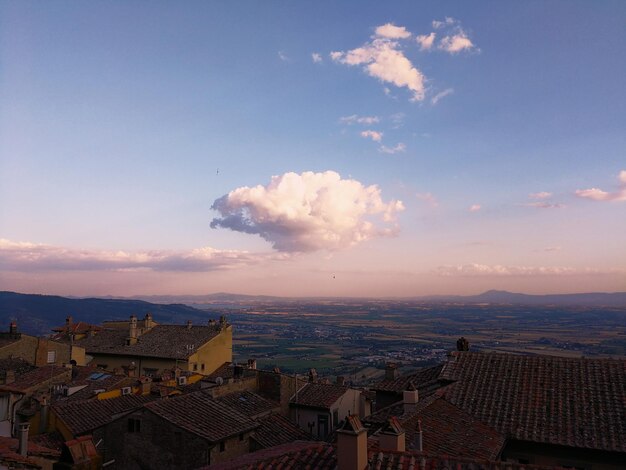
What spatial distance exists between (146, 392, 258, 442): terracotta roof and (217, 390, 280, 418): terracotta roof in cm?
203

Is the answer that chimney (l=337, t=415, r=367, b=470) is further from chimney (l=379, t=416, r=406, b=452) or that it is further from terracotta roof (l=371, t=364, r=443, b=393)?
terracotta roof (l=371, t=364, r=443, b=393)

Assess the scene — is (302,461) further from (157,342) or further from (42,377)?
(157,342)

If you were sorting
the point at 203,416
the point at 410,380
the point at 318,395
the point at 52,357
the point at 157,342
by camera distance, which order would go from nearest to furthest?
the point at 203,416 → the point at 410,380 → the point at 318,395 → the point at 52,357 → the point at 157,342

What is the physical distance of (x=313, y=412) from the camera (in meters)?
28.3

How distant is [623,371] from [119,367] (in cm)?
4433

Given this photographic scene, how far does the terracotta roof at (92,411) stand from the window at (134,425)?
263 centimetres

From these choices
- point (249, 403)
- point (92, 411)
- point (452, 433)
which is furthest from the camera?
point (249, 403)

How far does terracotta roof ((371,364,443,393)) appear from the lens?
2511 cm

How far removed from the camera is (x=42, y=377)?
32.6 m

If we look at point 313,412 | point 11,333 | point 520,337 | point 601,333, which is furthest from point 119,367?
point 601,333

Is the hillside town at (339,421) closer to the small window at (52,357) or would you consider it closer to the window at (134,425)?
the window at (134,425)

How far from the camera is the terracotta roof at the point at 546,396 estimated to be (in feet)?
55.2

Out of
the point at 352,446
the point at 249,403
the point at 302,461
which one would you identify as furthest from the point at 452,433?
the point at 249,403

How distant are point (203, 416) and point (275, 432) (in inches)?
163
